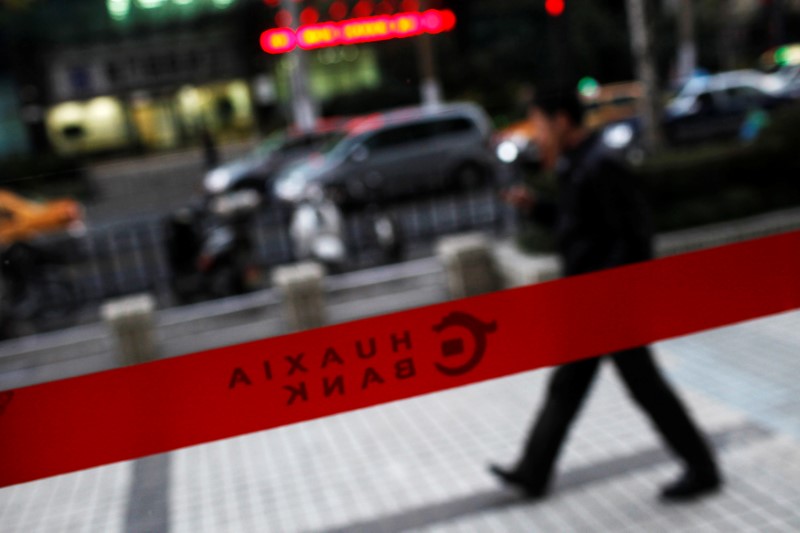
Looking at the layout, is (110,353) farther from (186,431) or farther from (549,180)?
(186,431)

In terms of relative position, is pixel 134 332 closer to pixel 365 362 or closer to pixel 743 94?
pixel 743 94

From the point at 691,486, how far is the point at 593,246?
101 cm

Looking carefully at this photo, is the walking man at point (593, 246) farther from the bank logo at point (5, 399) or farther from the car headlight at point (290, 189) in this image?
the car headlight at point (290, 189)

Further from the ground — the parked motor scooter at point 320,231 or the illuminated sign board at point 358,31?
the illuminated sign board at point 358,31

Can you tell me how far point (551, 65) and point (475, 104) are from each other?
37 cm

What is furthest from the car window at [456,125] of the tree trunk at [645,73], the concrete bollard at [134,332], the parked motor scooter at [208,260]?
the concrete bollard at [134,332]

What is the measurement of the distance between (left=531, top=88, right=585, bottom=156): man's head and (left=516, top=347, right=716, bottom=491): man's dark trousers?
0.83m

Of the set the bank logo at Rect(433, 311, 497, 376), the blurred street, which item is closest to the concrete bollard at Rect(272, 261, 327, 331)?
the blurred street

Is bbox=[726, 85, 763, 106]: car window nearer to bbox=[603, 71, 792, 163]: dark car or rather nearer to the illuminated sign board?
bbox=[603, 71, 792, 163]: dark car

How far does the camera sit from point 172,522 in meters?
3.39

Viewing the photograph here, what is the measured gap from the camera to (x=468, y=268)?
23.1 ft

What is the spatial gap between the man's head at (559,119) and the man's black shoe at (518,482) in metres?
1.33

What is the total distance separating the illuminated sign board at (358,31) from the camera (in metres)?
2.68

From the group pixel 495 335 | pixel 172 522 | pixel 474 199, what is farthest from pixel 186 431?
pixel 474 199
